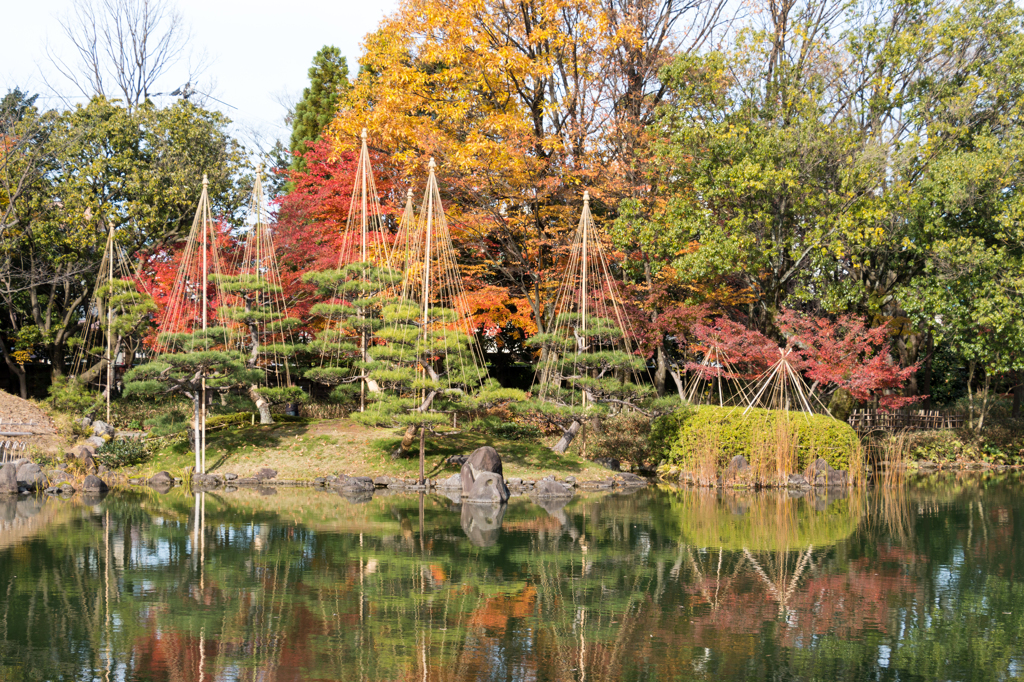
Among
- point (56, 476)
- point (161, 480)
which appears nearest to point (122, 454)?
point (161, 480)

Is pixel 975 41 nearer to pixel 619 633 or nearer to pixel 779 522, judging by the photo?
pixel 779 522

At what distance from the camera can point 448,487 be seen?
53.8ft

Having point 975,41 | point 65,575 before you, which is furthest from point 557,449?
point 975,41

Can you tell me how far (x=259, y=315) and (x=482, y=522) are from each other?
7.63m

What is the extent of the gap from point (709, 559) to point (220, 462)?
439 inches

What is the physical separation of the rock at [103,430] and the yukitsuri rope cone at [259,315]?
314cm

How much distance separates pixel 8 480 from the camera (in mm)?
15531

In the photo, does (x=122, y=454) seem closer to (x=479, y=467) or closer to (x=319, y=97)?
(x=479, y=467)

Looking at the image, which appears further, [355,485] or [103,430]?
[103,430]

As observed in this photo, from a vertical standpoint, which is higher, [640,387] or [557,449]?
[640,387]

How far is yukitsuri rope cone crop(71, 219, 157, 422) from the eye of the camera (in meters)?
18.9

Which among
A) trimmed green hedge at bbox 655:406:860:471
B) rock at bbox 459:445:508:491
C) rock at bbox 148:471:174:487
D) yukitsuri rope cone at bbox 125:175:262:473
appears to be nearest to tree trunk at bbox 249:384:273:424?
yukitsuri rope cone at bbox 125:175:262:473

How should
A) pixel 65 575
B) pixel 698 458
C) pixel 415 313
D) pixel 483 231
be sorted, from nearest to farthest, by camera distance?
pixel 65 575 < pixel 415 313 < pixel 698 458 < pixel 483 231

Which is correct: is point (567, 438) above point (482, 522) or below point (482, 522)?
above
